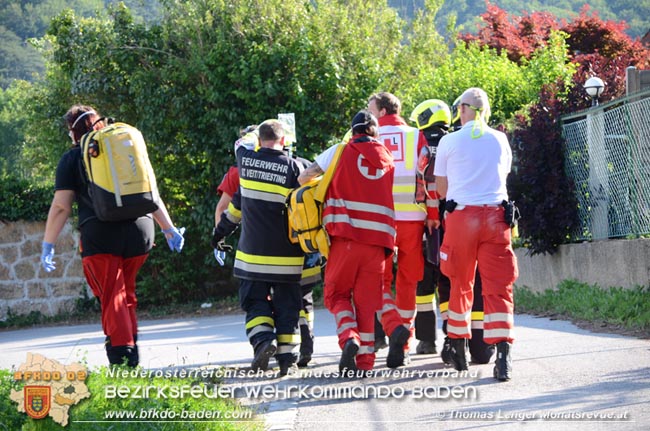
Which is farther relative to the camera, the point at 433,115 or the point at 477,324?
the point at 433,115

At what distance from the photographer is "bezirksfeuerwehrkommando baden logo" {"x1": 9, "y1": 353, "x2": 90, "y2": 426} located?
6605 millimetres

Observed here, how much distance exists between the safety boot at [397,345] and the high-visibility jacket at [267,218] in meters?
0.99

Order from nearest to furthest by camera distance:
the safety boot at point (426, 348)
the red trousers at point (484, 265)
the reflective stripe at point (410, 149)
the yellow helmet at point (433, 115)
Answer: the red trousers at point (484, 265)
the reflective stripe at point (410, 149)
the yellow helmet at point (433, 115)
the safety boot at point (426, 348)

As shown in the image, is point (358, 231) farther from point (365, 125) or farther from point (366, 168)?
point (365, 125)

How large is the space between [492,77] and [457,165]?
12173mm

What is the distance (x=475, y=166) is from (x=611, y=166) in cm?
528

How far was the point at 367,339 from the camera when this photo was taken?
26.0 feet

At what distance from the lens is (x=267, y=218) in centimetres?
851

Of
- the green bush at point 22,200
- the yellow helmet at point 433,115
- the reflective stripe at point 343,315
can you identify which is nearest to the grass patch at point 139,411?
the reflective stripe at point 343,315

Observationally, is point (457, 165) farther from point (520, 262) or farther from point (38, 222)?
point (38, 222)

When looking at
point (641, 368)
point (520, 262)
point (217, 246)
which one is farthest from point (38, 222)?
point (641, 368)

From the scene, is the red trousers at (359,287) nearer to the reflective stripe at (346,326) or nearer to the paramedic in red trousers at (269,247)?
the reflective stripe at (346,326)

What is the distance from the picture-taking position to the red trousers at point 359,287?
7.94 m

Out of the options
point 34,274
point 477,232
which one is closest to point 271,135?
point 477,232
